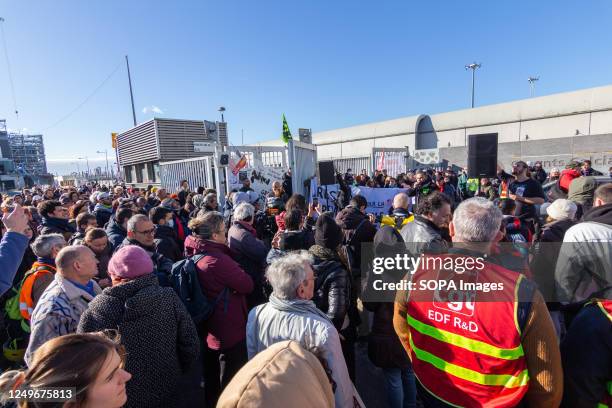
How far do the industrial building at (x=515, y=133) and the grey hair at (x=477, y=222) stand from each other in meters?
12.3

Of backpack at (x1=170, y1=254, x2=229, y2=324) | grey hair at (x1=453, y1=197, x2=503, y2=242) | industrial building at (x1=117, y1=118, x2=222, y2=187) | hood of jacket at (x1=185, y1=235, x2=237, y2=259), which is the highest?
industrial building at (x1=117, y1=118, x2=222, y2=187)

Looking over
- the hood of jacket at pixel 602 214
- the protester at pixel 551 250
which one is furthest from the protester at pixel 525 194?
the hood of jacket at pixel 602 214

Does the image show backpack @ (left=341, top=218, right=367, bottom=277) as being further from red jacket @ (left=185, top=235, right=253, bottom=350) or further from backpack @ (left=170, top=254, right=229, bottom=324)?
backpack @ (left=170, top=254, right=229, bottom=324)

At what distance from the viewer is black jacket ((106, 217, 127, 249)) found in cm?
397

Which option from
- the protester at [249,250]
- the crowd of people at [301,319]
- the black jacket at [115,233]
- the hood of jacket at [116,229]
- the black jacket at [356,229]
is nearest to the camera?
the crowd of people at [301,319]

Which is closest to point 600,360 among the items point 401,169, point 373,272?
point 373,272

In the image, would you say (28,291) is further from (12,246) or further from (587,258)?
(587,258)

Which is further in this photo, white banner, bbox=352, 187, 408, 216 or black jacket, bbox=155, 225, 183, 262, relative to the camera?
white banner, bbox=352, 187, 408, 216

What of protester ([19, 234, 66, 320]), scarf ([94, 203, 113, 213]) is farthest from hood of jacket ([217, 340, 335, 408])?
scarf ([94, 203, 113, 213])

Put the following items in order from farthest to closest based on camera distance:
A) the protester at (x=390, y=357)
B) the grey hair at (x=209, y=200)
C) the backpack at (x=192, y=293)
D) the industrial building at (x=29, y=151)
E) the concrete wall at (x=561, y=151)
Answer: the industrial building at (x=29, y=151) → the concrete wall at (x=561, y=151) → the grey hair at (x=209, y=200) → the backpack at (x=192, y=293) → the protester at (x=390, y=357)

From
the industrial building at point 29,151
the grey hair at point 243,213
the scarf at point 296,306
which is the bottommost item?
the scarf at point 296,306

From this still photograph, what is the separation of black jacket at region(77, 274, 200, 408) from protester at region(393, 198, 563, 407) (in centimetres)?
159

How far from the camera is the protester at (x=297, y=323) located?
5.37 feet

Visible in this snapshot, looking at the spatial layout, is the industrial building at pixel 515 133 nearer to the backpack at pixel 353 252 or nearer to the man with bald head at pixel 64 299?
the backpack at pixel 353 252
